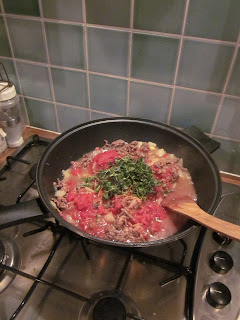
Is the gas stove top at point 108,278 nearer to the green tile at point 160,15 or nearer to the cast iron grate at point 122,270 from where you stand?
the cast iron grate at point 122,270

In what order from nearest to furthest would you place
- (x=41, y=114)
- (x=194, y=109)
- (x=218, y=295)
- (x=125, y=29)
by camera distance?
(x=218, y=295), (x=125, y=29), (x=194, y=109), (x=41, y=114)

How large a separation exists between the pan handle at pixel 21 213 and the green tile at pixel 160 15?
66cm

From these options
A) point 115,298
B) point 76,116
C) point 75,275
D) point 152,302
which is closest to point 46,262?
point 75,275

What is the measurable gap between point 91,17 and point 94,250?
0.79 m

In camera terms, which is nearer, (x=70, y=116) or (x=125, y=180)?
(x=125, y=180)

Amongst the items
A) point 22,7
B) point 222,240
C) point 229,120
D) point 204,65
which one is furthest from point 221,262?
point 22,7

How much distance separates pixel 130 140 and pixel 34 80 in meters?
0.49

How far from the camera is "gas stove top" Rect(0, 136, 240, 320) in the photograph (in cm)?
75

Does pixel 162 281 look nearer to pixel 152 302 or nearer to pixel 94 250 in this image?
pixel 152 302

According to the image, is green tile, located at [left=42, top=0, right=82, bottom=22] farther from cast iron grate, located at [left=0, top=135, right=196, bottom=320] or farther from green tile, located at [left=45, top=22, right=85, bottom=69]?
cast iron grate, located at [left=0, top=135, right=196, bottom=320]

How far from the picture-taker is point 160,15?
2.90 ft

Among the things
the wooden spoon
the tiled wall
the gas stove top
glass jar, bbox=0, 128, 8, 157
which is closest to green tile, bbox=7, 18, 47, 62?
the tiled wall

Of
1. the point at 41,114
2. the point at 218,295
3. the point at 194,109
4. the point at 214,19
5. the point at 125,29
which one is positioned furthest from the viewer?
the point at 41,114

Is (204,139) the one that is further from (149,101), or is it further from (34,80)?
(34,80)
